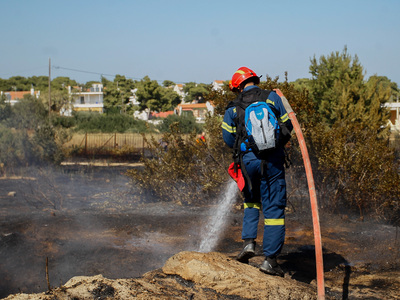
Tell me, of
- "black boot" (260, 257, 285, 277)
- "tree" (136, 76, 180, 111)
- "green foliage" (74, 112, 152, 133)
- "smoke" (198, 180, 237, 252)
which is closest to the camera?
"black boot" (260, 257, 285, 277)

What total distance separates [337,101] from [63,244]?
15002 millimetres

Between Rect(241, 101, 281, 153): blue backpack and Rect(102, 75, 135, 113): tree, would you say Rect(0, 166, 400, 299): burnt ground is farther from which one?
Rect(102, 75, 135, 113): tree

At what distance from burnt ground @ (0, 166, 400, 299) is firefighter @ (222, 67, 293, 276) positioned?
546mm

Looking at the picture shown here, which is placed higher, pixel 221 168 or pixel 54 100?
pixel 54 100

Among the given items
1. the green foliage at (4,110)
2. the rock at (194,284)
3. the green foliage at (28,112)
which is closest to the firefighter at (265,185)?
the rock at (194,284)

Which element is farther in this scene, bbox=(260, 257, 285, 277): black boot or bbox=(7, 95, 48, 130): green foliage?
bbox=(7, 95, 48, 130): green foliage

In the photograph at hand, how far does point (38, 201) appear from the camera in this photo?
10.7m

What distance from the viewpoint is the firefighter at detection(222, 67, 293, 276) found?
163 inches

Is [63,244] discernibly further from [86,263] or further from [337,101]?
[337,101]

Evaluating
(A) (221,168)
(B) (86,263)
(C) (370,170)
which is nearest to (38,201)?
(A) (221,168)

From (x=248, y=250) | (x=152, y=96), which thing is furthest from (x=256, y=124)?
(x=152, y=96)

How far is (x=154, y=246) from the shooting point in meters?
6.23

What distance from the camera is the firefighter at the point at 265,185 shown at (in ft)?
13.6

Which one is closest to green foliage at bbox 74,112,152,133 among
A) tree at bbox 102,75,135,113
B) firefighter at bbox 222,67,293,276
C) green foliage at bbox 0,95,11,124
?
green foliage at bbox 0,95,11,124
